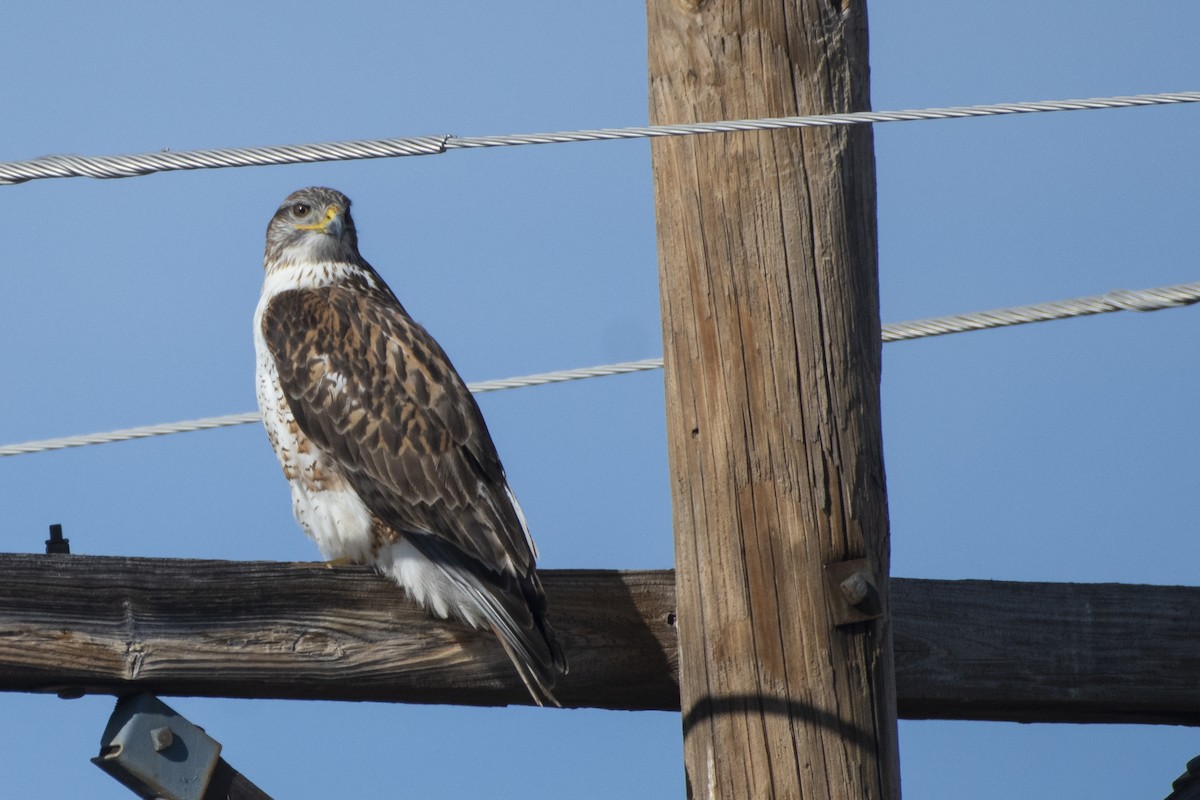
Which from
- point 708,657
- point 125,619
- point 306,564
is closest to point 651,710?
point 708,657

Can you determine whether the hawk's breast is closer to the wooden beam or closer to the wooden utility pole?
the wooden beam

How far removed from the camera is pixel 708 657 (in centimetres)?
281

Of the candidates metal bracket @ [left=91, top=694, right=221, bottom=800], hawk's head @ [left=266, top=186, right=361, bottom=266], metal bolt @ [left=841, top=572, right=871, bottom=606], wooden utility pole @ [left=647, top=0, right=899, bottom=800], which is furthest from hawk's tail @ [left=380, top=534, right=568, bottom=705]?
hawk's head @ [left=266, top=186, right=361, bottom=266]

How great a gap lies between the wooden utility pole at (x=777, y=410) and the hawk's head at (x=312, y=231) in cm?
260

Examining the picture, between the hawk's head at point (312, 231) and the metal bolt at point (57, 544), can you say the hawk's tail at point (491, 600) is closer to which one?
the metal bolt at point (57, 544)

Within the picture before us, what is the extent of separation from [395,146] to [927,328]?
1240 millimetres

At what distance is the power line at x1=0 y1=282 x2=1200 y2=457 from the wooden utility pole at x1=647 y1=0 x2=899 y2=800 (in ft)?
1.22

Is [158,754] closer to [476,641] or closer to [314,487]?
[476,641]

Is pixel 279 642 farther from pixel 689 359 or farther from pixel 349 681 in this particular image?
pixel 689 359

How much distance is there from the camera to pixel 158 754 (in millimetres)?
2902

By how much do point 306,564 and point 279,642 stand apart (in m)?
0.19

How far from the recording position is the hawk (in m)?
3.61

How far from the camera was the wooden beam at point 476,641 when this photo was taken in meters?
2.96

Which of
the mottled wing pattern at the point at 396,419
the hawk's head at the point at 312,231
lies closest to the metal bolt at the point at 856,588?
the mottled wing pattern at the point at 396,419
